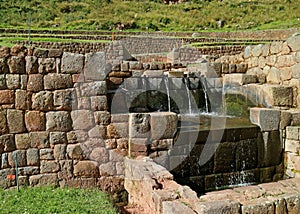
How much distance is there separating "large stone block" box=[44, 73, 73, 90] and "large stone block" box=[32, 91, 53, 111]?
12 centimetres

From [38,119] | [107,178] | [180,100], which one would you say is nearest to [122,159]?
[107,178]

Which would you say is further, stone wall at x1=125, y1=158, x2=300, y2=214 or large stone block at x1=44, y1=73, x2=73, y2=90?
large stone block at x1=44, y1=73, x2=73, y2=90

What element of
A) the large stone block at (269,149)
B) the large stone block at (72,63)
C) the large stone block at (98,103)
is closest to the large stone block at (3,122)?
the large stone block at (72,63)

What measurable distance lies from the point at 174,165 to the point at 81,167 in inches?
64.4

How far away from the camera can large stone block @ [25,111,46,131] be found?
589 cm

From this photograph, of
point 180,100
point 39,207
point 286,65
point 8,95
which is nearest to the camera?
point 39,207

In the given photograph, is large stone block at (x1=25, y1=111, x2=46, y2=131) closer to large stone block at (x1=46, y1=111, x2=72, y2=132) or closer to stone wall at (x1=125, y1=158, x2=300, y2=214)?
large stone block at (x1=46, y1=111, x2=72, y2=132)

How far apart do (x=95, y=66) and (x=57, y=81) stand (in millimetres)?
687

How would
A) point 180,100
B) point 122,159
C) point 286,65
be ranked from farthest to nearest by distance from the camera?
1. point 180,100
2. point 286,65
3. point 122,159

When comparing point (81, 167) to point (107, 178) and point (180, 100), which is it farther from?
point (180, 100)

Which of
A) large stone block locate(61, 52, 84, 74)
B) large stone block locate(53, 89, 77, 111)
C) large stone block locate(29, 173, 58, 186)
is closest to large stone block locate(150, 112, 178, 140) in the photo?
large stone block locate(53, 89, 77, 111)

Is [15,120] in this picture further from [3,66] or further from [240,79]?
[240,79]

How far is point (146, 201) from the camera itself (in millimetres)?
5156

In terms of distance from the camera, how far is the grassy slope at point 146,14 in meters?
31.7
